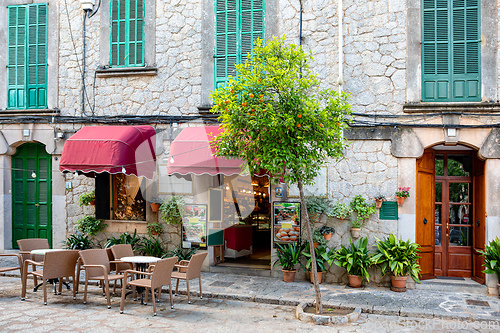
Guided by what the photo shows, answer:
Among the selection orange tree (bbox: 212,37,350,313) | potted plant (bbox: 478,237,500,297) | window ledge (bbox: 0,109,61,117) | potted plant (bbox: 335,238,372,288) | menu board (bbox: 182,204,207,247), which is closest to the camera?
orange tree (bbox: 212,37,350,313)

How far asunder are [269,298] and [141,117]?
5.34 m

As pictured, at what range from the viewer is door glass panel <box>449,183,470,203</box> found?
980 centimetres

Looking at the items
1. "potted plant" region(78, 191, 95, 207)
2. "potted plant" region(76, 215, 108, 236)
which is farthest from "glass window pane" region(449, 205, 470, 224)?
"potted plant" region(78, 191, 95, 207)

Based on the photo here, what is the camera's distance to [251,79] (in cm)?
691

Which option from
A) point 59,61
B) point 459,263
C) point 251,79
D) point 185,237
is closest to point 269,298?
point 185,237

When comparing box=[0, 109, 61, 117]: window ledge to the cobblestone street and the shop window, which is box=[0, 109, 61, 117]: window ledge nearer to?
the shop window

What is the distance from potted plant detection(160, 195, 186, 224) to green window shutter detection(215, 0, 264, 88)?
2.90 m

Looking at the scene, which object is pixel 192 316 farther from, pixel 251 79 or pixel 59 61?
pixel 59 61

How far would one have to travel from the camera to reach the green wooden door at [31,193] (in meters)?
11.2

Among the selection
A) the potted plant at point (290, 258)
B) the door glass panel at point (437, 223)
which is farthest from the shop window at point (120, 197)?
the door glass panel at point (437, 223)

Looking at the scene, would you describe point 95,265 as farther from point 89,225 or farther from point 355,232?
point 355,232

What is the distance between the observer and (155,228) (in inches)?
402

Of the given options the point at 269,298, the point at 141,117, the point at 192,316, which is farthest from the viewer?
the point at 141,117

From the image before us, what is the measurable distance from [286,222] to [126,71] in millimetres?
5373
